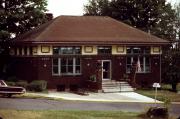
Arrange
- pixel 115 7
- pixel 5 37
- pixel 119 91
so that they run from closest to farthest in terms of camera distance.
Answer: pixel 119 91 → pixel 5 37 → pixel 115 7

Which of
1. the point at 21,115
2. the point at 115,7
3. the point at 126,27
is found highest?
the point at 115,7

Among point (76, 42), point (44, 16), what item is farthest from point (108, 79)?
point (44, 16)

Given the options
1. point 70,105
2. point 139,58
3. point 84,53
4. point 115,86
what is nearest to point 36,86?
point 84,53

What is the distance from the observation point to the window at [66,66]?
4497 centimetres

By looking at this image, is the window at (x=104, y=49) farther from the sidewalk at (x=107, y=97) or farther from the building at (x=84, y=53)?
the sidewalk at (x=107, y=97)

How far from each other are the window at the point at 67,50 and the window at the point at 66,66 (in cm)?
55

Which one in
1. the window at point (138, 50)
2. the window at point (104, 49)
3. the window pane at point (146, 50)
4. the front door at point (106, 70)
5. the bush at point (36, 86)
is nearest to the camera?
the bush at point (36, 86)

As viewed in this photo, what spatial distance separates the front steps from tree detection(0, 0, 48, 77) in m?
10.9

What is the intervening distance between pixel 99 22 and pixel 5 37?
9.70 metres

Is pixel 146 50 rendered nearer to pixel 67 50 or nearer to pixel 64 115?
pixel 67 50

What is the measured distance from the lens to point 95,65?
46.5 meters

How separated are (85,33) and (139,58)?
585cm

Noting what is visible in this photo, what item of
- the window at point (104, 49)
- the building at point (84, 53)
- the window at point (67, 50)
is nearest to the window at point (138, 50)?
the building at point (84, 53)

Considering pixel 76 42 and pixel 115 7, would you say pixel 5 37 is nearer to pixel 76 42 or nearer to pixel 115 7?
pixel 76 42
